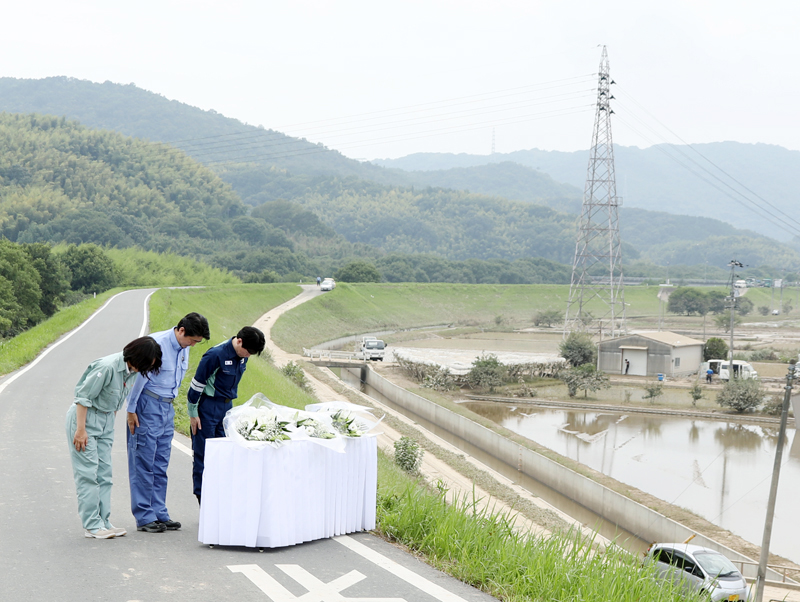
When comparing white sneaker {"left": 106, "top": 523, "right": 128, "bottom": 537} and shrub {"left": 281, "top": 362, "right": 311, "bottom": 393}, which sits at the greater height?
white sneaker {"left": 106, "top": 523, "right": 128, "bottom": 537}

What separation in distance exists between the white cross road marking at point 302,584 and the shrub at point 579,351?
1654 inches

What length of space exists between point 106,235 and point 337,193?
111m

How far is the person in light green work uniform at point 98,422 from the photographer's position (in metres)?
5.26

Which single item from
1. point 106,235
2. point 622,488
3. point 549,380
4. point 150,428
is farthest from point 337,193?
point 150,428

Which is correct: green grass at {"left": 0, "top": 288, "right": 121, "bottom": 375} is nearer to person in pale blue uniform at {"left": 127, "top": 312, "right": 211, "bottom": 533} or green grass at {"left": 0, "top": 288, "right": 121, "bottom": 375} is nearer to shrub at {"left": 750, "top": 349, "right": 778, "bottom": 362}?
person in pale blue uniform at {"left": 127, "top": 312, "right": 211, "bottom": 533}

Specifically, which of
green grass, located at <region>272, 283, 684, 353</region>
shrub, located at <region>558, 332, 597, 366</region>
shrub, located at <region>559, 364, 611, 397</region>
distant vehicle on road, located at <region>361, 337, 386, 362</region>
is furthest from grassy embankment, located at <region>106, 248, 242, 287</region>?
shrub, located at <region>559, 364, 611, 397</region>

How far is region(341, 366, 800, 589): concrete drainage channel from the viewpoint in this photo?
15.8m

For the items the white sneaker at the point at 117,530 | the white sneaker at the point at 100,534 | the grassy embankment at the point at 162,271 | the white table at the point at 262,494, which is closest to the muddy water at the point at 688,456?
the white table at the point at 262,494

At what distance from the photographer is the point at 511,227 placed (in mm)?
176750

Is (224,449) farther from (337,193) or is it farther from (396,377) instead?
(337,193)

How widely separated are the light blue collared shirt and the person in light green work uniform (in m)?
0.14

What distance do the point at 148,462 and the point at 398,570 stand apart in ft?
7.22

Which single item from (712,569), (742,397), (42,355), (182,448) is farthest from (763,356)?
(182,448)

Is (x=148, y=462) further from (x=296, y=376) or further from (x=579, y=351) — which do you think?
(x=579, y=351)
